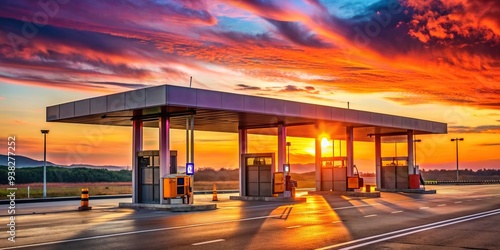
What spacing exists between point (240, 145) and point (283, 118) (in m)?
4.88

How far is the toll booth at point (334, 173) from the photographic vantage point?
43562mm

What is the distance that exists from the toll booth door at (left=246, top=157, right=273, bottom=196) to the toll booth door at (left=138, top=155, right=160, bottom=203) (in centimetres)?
912

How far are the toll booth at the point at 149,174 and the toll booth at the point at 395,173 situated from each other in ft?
85.5

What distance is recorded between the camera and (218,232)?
16859mm

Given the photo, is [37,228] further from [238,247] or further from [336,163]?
[336,163]

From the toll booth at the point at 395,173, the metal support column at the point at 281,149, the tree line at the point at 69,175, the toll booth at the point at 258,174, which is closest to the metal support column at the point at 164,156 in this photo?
the toll booth at the point at 258,174

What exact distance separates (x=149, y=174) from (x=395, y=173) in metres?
26.9

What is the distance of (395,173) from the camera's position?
50.0 metres

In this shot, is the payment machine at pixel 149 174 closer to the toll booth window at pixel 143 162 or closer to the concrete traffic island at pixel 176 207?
the toll booth window at pixel 143 162

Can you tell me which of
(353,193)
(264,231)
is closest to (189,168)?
(264,231)

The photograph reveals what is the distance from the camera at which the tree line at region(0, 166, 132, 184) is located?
97.2m

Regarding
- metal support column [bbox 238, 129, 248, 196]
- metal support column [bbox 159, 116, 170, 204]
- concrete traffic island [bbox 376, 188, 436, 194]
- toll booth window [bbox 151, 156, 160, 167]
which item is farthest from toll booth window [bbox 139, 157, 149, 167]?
concrete traffic island [bbox 376, 188, 436, 194]

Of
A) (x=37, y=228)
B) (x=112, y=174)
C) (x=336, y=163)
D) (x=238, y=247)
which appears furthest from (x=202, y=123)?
(x=112, y=174)

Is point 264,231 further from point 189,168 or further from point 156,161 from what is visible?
point 156,161
